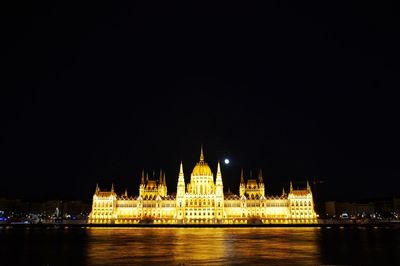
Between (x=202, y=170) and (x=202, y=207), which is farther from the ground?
(x=202, y=170)

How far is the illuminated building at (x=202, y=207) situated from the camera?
13938 centimetres

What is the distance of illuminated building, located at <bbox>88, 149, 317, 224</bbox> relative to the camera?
13938cm

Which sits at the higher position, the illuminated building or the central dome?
the central dome

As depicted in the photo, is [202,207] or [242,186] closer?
[202,207]

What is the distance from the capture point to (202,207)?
141m

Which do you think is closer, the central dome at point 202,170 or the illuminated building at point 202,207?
the illuminated building at point 202,207

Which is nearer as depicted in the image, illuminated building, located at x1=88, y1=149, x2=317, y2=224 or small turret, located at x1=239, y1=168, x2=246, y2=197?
illuminated building, located at x1=88, y1=149, x2=317, y2=224

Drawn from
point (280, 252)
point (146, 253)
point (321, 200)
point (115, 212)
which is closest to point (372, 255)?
point (280, 252)

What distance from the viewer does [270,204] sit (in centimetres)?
14525

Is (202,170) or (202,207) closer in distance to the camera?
(202,207)

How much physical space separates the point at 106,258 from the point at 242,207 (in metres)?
118

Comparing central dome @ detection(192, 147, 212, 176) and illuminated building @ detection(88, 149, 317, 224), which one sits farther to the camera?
central dome @ detection(192, 147, 212, 176)

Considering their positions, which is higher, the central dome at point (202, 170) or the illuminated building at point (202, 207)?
the central dome at point (202, 170)

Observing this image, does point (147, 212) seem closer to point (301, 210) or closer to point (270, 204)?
point (270, 204)
